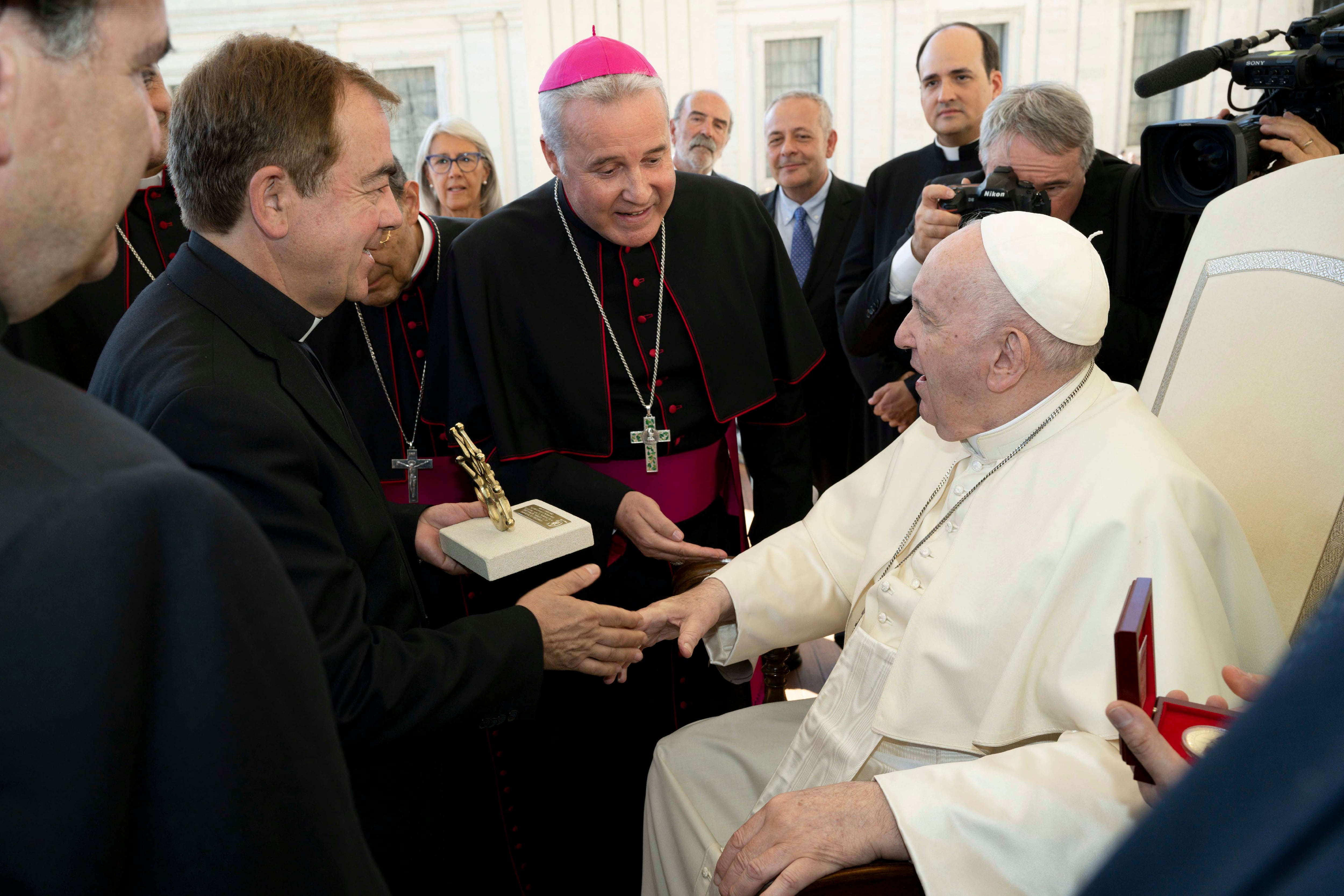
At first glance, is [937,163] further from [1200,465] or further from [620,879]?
[620,879]

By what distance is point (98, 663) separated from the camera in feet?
2.07

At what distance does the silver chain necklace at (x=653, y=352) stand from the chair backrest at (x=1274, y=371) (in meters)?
1.28

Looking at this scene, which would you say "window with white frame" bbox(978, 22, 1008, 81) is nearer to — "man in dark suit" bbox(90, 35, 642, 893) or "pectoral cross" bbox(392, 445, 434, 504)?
"pectoral cross" bbox(392, 445, 434, 504)

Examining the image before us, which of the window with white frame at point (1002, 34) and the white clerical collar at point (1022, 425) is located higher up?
the window with white frame at point (1002, 34)

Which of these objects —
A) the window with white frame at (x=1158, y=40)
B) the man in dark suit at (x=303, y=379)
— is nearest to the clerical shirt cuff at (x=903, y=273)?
the man in dark suit at (x=303, y=379)

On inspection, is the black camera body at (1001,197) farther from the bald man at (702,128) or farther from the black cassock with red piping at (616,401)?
the bald man at (702,128)

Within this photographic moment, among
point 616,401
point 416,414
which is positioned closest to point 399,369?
point 416,414

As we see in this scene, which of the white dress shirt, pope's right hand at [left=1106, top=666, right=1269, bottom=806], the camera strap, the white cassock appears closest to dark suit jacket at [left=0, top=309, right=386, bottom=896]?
pope's right hand at [left=1106, top=666, right=1269, bottom=806]

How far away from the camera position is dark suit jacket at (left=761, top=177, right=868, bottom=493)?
14.9 feet

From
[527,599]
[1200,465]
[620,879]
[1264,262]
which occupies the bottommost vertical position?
[620,879]

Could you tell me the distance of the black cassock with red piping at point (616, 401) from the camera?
2570 millimetres

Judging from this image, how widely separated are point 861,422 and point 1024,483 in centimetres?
264

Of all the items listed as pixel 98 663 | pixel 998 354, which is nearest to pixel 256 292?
pixel 98 663

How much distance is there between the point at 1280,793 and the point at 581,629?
161cm
